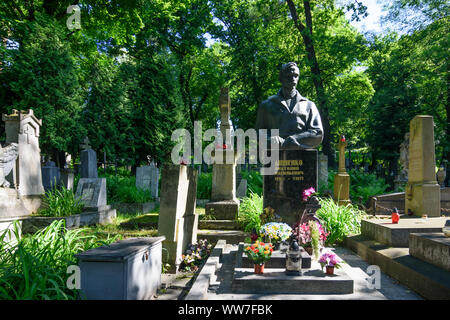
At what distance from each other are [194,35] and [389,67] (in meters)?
14.9

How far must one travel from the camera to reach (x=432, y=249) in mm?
4535

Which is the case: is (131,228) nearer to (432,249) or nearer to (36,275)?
(36,275)

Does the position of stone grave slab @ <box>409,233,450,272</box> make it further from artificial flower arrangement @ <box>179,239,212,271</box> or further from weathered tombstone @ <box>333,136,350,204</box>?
weathered tombstone @ <box>333,136,350,204</box>

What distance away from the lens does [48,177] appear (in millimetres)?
14492

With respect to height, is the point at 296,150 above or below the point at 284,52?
below

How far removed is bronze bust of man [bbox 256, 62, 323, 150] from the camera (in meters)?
6.96

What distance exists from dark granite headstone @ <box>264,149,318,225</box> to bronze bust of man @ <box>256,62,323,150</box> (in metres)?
0.26

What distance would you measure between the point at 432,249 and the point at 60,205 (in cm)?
873

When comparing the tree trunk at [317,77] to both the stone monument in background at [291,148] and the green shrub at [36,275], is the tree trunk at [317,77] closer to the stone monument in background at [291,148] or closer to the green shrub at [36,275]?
the stone monument in background at [291,148]

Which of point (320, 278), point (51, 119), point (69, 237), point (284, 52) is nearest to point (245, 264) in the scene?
point (320, 278)

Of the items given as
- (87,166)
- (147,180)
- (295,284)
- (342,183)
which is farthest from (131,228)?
(342,183)

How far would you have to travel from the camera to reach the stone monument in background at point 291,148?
6762 mm

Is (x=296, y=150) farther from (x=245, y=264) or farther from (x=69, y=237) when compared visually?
(x=69, y=237)

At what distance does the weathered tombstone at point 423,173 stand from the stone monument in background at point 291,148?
3.31 metres
